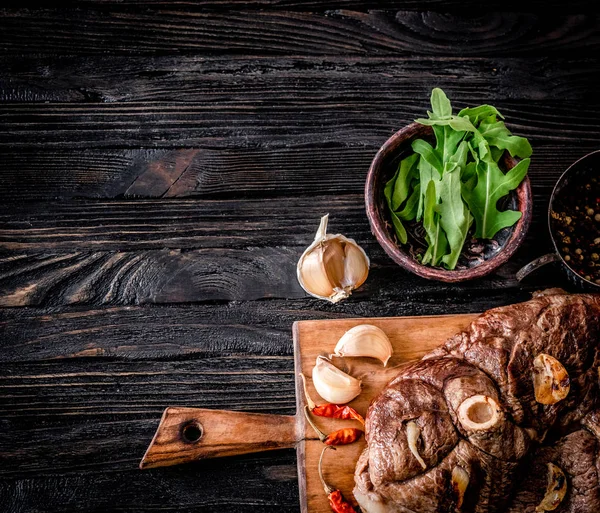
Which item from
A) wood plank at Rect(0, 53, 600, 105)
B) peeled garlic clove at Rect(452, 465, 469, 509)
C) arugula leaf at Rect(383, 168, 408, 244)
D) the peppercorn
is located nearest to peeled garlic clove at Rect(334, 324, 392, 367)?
arugula leaf at Rect(383, 168, 408, 244)

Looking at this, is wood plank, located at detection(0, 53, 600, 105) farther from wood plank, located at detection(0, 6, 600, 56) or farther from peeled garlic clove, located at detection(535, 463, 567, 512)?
peeled garlic clove, located at detection(535, 463, 567, 512)

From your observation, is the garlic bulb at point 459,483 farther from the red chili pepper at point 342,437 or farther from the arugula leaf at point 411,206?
the arugula leaf at point 411,206

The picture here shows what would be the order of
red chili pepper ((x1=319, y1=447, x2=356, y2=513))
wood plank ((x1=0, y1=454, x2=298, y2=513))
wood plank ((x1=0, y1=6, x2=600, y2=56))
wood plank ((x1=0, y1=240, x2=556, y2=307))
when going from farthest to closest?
wood plank ((x1=0, y1=6, x2=600, y2=56)) < wood plank ((x1=0, y1=240, x2=556, y2=307)) < wood plank ((x1=0, y1=454, x2=298, y2=513)) < red chili pepper ((x1=319, y1=447, x2=356, y2=513))

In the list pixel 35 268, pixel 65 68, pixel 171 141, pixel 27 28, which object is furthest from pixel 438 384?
pixel 27 28

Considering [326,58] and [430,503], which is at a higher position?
[326,58]

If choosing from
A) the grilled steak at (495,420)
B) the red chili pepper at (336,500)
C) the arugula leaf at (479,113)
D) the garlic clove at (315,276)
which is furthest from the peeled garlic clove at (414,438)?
the arugula leaf at (479,113)

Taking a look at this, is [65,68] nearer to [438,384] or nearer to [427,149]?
[427,149]
